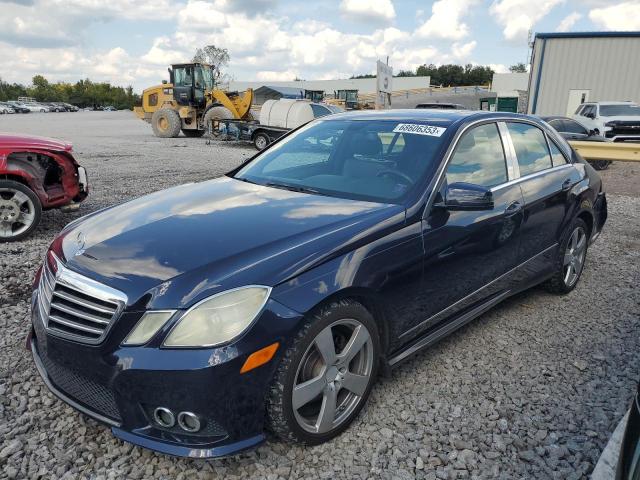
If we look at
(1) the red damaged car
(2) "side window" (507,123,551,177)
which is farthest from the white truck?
(2) "side window" (507,123,551,177)

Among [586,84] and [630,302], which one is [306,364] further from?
[586,84]

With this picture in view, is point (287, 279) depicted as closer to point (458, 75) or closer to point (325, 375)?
point (325, 375)

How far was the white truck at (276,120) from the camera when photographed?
1694cm

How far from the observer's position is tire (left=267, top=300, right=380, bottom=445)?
85.3 inches

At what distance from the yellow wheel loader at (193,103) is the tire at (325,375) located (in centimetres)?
1894

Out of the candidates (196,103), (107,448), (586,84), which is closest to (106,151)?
(196,103)

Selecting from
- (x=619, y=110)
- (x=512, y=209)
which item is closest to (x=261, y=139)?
(x=619, y=110)

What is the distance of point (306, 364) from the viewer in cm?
230

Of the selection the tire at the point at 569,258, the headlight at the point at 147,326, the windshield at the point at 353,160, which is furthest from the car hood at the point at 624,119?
the headlight at the point at 147,326

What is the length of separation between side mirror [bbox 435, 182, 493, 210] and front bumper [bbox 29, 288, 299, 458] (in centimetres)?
126

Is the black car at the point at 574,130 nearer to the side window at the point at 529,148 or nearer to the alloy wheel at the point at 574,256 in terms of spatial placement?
the alloy wheel at the point at 574,256

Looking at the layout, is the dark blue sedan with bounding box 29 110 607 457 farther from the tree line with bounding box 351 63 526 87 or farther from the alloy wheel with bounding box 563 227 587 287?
the tree line with bounding box 351 63 526 87

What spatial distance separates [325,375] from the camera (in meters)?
2.35

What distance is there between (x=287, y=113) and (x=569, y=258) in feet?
45.3
